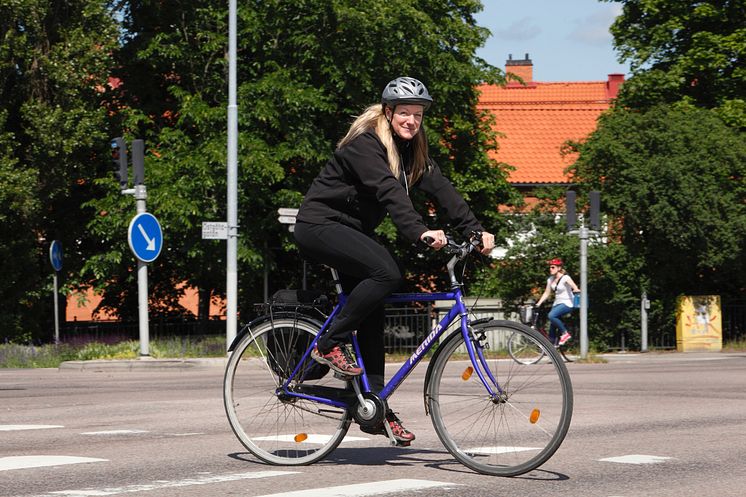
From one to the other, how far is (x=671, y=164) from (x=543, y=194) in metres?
3.47

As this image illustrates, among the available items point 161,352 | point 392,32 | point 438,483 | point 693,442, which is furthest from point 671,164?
point 438,483

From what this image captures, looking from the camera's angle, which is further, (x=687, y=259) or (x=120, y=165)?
(x=687, y=259)

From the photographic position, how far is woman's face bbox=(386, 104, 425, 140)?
6.48 metres

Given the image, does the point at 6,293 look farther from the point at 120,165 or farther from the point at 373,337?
the point at 373,337

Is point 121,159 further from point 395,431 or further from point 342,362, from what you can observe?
point 395,431

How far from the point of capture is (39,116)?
2992 centimetres

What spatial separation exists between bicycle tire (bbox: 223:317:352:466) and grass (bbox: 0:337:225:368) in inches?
612

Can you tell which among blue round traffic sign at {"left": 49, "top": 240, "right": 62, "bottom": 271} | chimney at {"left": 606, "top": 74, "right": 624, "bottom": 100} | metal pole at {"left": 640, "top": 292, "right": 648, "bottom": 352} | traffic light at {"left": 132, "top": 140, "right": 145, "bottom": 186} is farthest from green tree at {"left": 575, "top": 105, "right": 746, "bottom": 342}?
chimney at {"left": 606, "top": 74, "right": 624, "bottom": 100}

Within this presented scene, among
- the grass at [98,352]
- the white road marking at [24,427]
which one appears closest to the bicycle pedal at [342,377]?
the white road marking at [24,427]

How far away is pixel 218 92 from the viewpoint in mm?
31891

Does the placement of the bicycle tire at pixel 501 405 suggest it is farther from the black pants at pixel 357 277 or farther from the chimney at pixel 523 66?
the chimney at pixel 523 66

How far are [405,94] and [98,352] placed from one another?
55.9ft

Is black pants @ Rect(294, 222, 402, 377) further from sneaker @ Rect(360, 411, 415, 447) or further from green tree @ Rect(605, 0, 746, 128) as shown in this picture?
green tree @ Rect(605, 0, 746, 128)

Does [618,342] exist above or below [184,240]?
below
